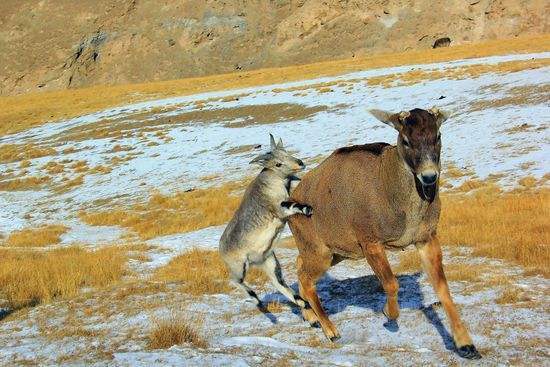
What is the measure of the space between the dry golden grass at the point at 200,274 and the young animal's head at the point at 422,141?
5.11 m

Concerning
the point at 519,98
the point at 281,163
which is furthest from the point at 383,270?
the point at 519,98

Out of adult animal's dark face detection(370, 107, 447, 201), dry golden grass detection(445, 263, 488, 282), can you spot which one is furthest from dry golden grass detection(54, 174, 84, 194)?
adult animal's dark face detection(370, 107, 447, 201)

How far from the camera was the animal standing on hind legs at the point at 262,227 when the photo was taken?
810cm

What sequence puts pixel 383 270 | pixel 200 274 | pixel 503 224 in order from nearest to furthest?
pixel 383 270 → pixel 200 274 → pixel 503 224

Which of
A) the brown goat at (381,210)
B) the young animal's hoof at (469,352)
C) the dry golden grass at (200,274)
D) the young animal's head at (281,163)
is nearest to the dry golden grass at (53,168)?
the dry golden grass at (200,274)

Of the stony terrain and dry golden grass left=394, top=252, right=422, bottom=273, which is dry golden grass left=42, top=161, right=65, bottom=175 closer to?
the stony terrain

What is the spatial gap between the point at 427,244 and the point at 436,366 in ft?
4.05

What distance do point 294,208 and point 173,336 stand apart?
210cm

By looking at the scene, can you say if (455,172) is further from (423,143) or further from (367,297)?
(423,143)

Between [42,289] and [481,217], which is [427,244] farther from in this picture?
[481,217]

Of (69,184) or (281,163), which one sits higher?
(281,163)

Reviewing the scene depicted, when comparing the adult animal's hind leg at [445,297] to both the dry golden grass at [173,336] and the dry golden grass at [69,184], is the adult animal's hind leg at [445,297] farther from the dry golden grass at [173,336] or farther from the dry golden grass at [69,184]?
the dry golden grass at [69,184]

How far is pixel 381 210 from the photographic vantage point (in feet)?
20.7

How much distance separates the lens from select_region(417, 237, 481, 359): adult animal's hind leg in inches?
229
